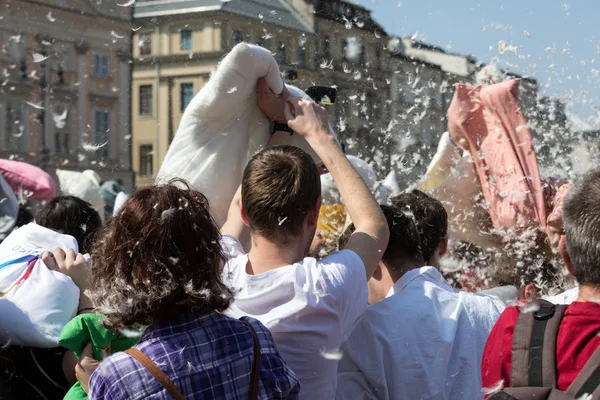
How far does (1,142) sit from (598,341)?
22.9 meters

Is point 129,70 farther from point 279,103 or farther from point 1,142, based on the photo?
point 279,103

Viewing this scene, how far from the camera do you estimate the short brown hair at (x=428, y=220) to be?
2.89 m

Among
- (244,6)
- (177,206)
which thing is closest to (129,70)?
(244,6)

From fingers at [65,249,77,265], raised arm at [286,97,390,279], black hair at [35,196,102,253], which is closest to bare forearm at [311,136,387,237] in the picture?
raised arm at [286,97,390,279]

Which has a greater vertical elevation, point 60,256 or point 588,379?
point 588,379

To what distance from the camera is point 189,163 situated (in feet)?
9.82

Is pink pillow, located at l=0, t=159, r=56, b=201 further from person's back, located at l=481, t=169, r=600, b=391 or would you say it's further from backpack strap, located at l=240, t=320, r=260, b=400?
person's back, located at l=481, t=169, r=600, b=391

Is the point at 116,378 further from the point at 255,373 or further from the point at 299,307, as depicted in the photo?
the point at 299,307

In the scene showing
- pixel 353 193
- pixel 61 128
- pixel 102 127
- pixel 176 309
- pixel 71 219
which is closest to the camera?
pixel 176 309

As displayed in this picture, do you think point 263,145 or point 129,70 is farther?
point 129,70

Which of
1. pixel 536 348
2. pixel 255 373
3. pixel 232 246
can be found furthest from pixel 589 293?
pixel 232 246

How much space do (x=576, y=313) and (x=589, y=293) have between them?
7cm

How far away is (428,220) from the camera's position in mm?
2889

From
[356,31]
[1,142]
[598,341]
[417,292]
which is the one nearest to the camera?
[598,341]
